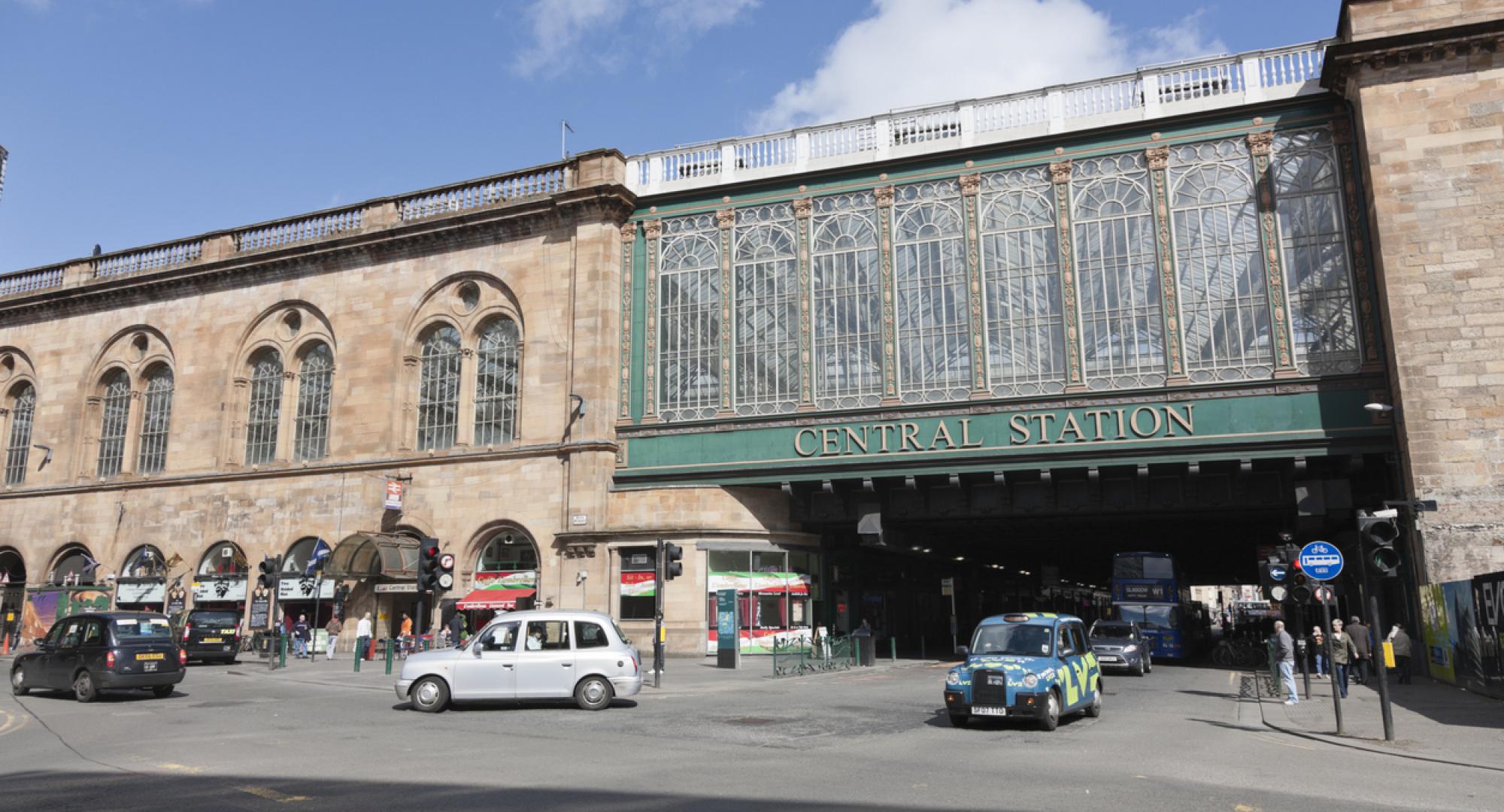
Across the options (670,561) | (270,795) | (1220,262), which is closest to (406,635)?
(670,561)

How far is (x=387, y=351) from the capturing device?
35.4 metres

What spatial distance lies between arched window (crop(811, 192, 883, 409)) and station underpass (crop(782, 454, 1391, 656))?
2797 mm

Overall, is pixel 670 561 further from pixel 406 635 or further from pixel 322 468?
pixel 322 468

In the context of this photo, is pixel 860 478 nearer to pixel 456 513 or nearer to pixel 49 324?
pixel 456 513

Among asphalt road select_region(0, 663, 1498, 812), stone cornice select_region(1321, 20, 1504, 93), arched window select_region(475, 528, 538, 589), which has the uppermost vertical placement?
stone cornice select_region(1321, 20, 1504, 93)

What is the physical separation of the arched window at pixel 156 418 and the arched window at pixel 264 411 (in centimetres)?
409

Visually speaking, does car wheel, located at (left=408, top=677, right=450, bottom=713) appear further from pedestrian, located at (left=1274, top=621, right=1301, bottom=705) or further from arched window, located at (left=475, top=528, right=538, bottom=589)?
pedestrian, located at (left=1274, top=621, right=1301, bottom=705)

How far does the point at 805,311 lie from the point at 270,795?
76.4ft

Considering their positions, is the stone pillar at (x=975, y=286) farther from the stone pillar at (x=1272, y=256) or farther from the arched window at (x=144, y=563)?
the arched window at (x=144, y=563)

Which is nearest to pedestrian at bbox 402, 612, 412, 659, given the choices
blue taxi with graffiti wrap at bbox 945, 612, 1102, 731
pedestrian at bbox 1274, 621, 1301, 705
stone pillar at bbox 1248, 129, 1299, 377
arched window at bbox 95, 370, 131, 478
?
arched window at bbox 95, 370, 131, 478

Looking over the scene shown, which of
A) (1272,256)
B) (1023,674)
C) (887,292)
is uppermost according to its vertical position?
(887,292)

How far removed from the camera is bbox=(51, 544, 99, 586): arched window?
1531 inches

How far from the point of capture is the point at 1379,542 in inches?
537

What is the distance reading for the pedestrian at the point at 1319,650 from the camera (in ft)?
79.1
